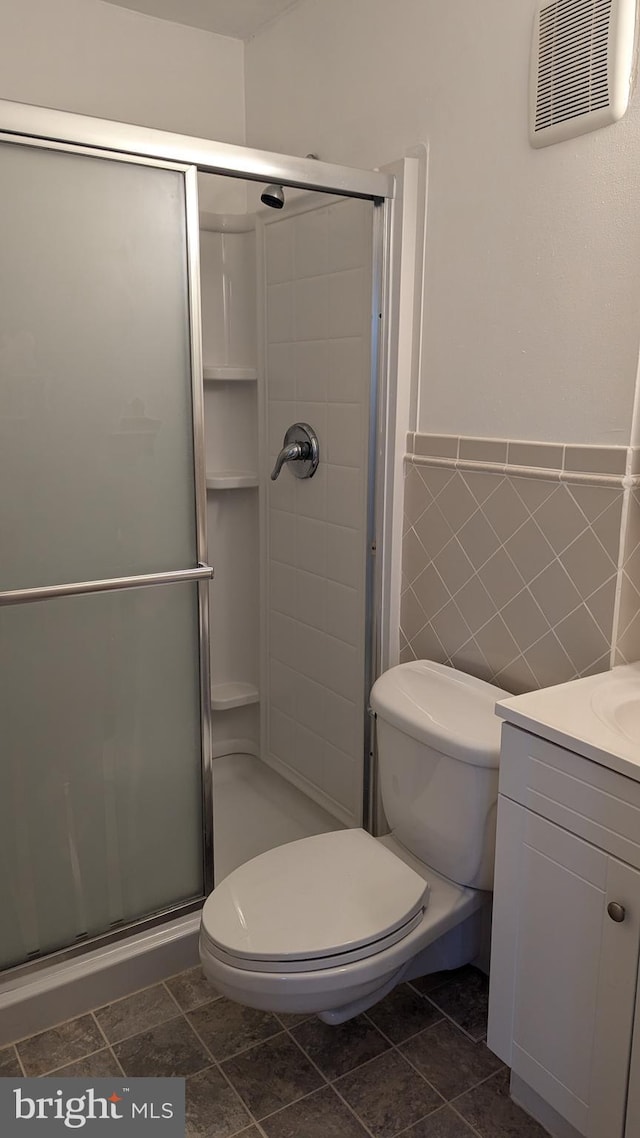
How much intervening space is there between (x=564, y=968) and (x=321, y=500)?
1.39 meters

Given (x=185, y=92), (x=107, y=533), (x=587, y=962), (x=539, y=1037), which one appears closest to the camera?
(x=587, y=962)

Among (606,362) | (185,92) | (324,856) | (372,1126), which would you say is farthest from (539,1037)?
(185,92)

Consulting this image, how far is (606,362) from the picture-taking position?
152cm

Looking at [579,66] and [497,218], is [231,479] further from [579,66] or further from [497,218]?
[579,66]

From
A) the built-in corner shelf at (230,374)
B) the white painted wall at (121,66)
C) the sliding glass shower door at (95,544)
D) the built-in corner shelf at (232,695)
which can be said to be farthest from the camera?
the built-in corner shelf at (232,695)

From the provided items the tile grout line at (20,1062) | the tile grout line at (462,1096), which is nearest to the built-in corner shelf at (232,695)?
the tile grout line at (20,1062)

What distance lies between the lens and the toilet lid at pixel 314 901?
1.45 meters

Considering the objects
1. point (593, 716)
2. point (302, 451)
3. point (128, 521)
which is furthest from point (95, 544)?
point (593, 716)

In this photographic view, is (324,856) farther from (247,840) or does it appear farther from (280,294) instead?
(280,294)

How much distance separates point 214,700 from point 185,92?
185 centimetres

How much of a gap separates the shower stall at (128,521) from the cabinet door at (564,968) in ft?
2.51

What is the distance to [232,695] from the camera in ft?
9.05

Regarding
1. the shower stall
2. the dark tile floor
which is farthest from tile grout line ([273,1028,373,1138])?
the shower stall

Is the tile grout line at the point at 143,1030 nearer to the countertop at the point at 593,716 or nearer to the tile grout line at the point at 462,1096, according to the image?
the tile grout line at the point at 462,1096
